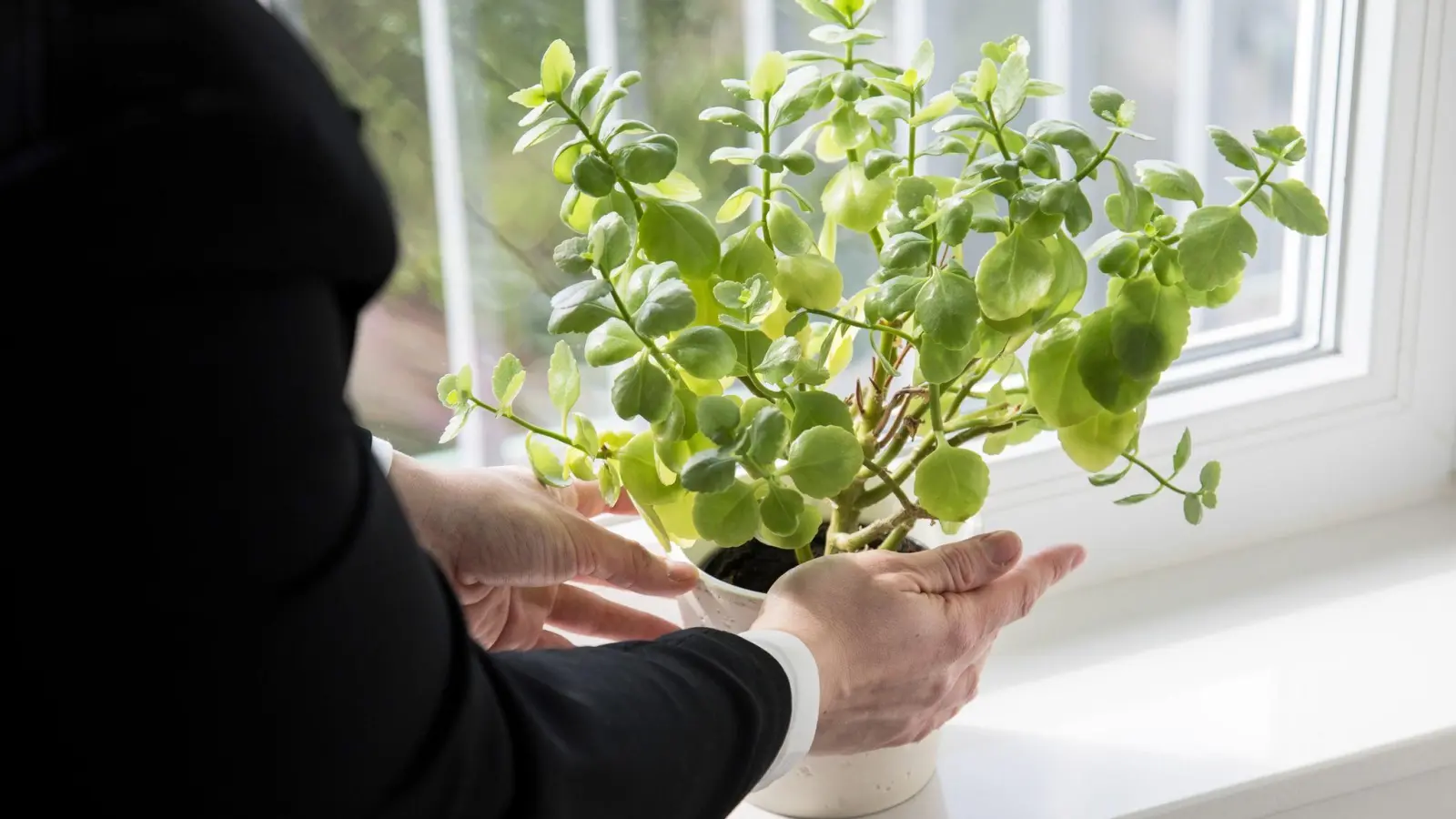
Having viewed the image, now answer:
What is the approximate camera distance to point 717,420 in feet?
2.37

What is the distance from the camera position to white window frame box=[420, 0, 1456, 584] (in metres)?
1.18

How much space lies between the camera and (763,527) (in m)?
0.80

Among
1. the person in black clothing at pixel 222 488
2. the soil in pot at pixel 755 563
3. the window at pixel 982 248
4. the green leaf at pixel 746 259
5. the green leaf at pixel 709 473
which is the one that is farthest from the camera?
the window at pixel 982 248

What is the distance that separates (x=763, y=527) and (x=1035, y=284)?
8.1 inches

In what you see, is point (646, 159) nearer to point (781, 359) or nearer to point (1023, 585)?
point (781, 359)

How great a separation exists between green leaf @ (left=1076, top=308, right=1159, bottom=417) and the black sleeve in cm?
38

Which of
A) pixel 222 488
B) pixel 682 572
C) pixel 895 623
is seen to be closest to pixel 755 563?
pixel 682 572

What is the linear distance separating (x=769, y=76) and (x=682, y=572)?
309 mm

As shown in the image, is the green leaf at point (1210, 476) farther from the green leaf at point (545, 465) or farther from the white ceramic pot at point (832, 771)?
the green leaf at point (545, 465)

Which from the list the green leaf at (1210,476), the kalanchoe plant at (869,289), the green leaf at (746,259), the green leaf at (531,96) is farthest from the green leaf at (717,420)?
the green leaf at (1210,476)

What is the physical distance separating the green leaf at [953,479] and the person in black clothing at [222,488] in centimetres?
29

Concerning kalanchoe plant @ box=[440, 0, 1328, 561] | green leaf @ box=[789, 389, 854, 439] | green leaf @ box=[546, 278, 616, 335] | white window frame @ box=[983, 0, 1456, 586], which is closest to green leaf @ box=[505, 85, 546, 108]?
kalanchoe plant @ box=[440, 0, 1328, 561]

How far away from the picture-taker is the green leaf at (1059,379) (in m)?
0.76

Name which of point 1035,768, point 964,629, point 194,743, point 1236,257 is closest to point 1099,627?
point 1035,768
